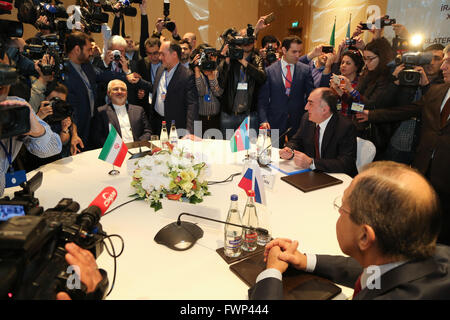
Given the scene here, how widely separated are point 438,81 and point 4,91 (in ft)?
12.2

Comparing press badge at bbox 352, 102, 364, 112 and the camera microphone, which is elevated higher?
press badge at bbox 352, 102, 364, 112

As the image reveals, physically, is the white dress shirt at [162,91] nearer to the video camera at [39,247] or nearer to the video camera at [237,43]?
the video camera at [237,43]

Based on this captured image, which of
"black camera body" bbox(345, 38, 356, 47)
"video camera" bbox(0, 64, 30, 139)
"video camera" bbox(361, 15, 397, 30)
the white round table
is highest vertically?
"video camera" bbox(361, 15, 397, 30)

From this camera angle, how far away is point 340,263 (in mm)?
1044

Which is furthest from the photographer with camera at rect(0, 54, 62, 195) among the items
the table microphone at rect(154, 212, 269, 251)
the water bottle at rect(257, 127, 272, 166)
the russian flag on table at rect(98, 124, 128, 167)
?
the water bottle at rect(257, 127, 272, 166)

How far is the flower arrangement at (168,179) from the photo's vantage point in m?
1.50

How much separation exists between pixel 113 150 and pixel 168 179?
578 mm

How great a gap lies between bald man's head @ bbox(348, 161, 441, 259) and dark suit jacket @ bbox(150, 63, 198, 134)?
254 centimetres

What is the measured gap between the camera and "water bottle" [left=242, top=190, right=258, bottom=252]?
3.84ft

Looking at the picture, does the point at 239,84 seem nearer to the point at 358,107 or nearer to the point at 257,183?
the point at 358,107

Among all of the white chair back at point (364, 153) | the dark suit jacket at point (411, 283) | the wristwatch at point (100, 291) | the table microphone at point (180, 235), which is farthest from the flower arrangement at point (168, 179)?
the white chair back at point (364, 153)

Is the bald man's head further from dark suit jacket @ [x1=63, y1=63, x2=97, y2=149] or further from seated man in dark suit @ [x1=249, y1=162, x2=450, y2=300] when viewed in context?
dark suit jacket @ [x1=63, y1=63, x2=97, y2=149]

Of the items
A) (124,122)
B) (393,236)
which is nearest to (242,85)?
(124,122)

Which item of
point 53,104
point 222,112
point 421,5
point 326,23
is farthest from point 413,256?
point 326,23
